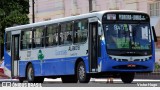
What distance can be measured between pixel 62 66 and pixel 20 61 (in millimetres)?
4783

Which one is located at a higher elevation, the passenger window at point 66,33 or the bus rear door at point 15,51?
the passenger window at point 66,33

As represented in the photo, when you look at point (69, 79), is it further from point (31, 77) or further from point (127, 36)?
point (127, 36)

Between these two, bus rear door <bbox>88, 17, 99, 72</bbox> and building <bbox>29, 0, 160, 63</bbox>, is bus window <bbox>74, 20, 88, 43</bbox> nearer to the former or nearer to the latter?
bus rear door <bbox>88, 17, 99, 72</bbox>

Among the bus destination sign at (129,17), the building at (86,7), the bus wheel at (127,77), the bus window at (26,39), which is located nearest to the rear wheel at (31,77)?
the bus window at (26,39)

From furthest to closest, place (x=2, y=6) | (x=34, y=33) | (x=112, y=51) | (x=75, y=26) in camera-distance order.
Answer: (x=2, y=6) < (x=34, y=33) < (x=75, y=26) < (x=112, y=51)

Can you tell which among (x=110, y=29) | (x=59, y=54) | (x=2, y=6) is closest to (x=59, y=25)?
(x=59, y=54)

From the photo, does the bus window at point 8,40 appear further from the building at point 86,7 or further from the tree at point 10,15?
the tree at point 10,15

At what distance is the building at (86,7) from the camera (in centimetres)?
4644

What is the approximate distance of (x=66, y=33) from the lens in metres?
28.3

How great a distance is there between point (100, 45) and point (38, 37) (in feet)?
19.2

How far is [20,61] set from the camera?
109 ft

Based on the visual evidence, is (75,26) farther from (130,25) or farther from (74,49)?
(130,25)

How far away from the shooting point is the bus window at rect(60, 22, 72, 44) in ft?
92.1

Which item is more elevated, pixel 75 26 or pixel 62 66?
pixel 75 26
